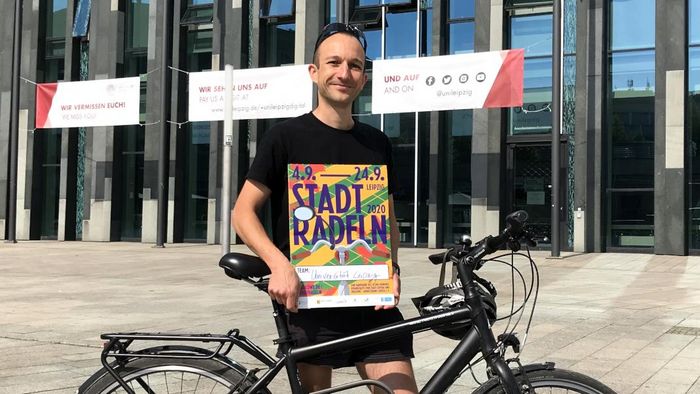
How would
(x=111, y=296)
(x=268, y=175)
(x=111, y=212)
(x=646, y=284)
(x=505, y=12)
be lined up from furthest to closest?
(x=111, y=212), (x=505, y=12), (x=646, y=284), (x=111, y=296), (x=268, y=175)

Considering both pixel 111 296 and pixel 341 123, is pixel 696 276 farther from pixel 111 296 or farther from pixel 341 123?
pixel 341 123

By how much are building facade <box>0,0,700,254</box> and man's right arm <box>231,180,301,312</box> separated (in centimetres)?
1388

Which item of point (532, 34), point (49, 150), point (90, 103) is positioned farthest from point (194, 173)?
point (532, 34)

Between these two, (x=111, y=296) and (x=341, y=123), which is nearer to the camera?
(x=341, y=123)

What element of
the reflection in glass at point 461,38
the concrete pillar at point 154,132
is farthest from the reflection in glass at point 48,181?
the reflection in glass at point 461,38

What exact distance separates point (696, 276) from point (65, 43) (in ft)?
71.7

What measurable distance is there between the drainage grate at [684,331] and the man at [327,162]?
5750 mm

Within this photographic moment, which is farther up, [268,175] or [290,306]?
[268,175]

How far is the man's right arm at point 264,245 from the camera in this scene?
231cm

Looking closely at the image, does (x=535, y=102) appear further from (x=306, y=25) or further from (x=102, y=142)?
(x=102, y=142)

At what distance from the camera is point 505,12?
20266 millimetres

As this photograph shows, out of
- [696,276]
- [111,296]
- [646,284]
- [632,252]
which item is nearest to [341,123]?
[111,296]

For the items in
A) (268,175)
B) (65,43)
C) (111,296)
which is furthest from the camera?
(65,43)

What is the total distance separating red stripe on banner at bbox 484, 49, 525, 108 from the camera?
49.7ft
